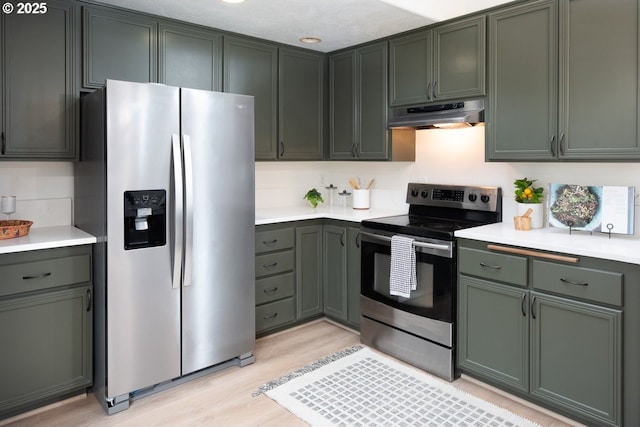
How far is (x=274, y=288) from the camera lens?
11.4 feet

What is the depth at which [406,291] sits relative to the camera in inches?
116

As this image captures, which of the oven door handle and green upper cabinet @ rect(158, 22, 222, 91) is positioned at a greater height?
green upper cabinet @ rect(158, 22, 222, 91)

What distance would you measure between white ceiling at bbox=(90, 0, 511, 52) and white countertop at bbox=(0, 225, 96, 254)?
1371mm

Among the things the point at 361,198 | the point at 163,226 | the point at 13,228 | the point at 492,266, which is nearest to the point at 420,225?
the point at 492,266

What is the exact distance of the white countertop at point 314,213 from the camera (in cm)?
340

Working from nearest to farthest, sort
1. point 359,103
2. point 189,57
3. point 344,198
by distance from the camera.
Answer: point 189,57, point 359,103, point 344,198

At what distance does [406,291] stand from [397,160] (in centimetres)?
112

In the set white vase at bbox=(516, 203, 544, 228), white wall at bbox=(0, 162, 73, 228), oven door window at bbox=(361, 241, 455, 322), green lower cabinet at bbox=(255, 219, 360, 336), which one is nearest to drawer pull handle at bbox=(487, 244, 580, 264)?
oven door window at bbox=(361, 241, 455, 322)

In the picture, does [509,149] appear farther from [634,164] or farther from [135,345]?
[135,345]

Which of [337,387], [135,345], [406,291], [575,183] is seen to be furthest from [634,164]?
[135,345]

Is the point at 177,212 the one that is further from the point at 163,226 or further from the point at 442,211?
the point at 442,211

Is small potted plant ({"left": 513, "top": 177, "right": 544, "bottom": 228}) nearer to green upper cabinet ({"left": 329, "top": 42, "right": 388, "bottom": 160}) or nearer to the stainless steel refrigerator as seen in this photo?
green upper cabinet ({"left": 329, "top": 42, "right": 388, "bottom": 160})

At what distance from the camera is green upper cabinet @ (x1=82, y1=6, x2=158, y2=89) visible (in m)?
2.73

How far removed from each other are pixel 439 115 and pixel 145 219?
1957mm
